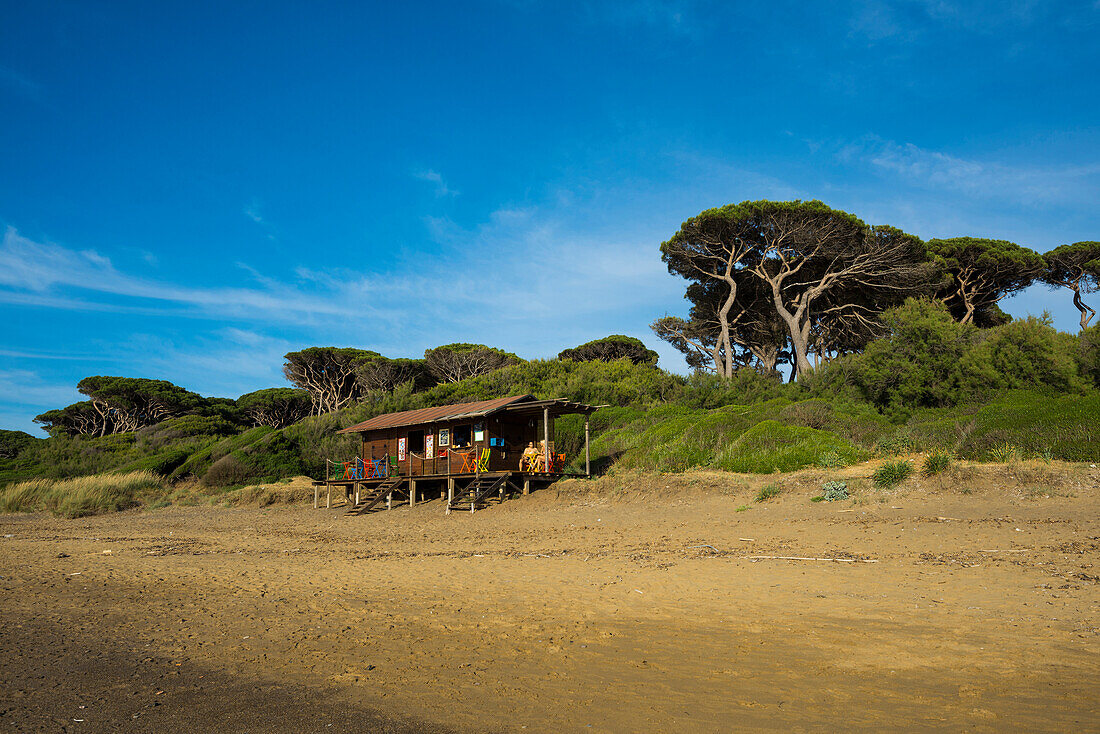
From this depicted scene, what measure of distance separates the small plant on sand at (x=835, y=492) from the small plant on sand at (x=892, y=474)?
2.48 ft

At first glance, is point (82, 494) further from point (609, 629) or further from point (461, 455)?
point (609, 629)

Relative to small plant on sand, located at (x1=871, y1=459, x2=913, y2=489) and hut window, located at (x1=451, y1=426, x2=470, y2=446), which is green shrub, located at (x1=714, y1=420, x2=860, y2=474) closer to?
small plant on sand, located at (x1=871, y1=459, x2=913, y2=489)

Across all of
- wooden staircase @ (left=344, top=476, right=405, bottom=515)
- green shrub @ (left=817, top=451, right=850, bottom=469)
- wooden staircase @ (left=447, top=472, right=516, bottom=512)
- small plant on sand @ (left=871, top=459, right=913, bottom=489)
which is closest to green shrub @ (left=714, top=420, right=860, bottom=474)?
green shrub @ (left=817, top=451, right=850, bottom=469)

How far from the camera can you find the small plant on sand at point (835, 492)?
13781mm

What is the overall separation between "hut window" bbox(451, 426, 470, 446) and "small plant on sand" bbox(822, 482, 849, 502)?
12.7 meters

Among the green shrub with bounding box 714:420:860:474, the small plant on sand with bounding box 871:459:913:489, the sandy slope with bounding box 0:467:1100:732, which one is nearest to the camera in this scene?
the sandy slope with bounding box 0:467:1100:732

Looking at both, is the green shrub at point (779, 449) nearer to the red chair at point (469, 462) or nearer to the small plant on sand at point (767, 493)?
the small plant on sand at point (767, 493)

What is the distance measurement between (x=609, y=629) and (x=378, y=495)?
19.4 metres

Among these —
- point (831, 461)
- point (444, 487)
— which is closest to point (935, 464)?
point (831, 461)

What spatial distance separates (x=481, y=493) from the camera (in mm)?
19953

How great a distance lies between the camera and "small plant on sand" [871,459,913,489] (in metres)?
13.9

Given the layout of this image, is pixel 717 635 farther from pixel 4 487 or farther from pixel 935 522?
pixel 4 487

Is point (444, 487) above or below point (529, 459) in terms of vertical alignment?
below

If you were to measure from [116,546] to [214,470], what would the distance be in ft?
63.0
